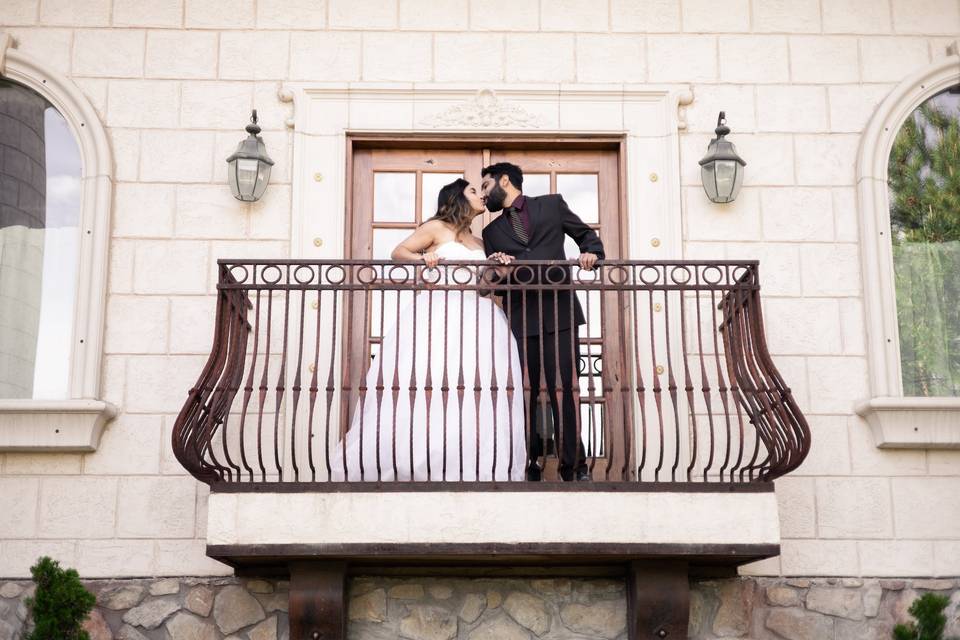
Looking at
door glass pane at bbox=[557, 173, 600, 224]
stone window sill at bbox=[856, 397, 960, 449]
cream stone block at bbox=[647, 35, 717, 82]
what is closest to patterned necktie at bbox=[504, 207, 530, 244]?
door glass pane at bbox=[557, 173, 600, 224]

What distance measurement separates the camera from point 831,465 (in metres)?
7.23

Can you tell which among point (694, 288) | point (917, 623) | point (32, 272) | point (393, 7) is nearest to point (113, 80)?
point (32, 272)

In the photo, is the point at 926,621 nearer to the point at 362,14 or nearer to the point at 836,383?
the point at 836,383

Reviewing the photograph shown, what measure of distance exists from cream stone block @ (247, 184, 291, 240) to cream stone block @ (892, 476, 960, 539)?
3764mm

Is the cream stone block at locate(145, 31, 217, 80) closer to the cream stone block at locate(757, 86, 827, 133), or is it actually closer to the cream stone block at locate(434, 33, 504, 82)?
the cream stone block at locate(434, 33, 504, 82)

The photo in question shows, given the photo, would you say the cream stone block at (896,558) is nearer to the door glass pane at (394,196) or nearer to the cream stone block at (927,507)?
the cream stone block at (927,507)

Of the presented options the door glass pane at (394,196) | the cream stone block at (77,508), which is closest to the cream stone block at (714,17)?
the door glass pane at (394,196)

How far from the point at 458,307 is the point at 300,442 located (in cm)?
121

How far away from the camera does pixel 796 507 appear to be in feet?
23.5

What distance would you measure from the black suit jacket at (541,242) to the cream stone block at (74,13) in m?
2.75

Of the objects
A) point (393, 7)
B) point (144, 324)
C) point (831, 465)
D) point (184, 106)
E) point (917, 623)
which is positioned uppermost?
point (393, 7)

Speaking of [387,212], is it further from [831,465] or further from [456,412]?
[831,465]

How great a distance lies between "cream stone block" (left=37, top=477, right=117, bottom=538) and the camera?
23.1 ft

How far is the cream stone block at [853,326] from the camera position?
742cm
